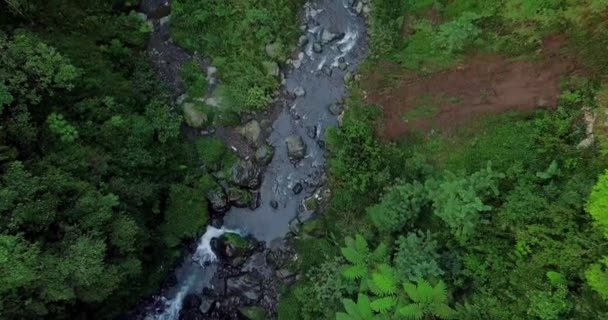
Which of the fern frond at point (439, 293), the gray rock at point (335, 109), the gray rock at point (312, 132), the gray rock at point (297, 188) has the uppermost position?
the gray rock at point (335, 109)

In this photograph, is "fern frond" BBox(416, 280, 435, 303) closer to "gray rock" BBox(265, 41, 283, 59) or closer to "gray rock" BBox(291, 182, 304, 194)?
"gray rock" BBox(291, 182, 304, 194)

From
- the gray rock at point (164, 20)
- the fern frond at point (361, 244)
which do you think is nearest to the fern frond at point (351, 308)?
the fern frond at point (361, 244)

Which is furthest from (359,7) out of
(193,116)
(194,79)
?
(193,116)

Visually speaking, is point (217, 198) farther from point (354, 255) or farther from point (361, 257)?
point (361, 257)

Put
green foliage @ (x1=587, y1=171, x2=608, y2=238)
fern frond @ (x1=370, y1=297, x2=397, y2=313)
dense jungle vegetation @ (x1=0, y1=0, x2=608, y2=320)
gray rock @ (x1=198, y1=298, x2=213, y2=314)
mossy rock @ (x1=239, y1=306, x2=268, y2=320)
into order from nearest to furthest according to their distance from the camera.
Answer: green foliage @ (x1=587, y1=171, x2=608, y2=238)
dense jungle vegetation @ (x1=0, y1=0, x2=608, y2=320)
fern frond @ (x1=370, y1=297, x2=397, y2=313)
mossy rock @ (x1=239, y1=306, x2=268, y2=320)
gray rock @ (x1=198, y1=298, x2=213, y2=314)

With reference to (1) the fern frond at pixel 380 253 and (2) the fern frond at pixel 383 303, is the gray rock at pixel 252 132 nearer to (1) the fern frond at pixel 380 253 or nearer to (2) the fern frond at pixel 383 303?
(1) the fern frond at pixel 380 253

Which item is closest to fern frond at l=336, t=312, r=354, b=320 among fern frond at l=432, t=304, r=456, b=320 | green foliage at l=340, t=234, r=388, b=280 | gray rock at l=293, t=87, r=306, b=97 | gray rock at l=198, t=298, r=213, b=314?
green foliage at l=340, t=234, r=388, b=280
